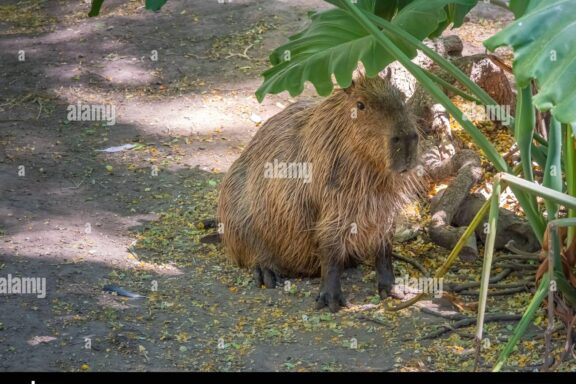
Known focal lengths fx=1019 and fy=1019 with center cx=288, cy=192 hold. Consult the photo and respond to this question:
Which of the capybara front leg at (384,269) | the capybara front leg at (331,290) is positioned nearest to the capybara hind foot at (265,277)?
the capybara front leg at (331,290)

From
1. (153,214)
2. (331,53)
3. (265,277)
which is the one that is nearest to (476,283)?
(265,277)

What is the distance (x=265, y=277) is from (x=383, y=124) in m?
1.15

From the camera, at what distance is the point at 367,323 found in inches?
205

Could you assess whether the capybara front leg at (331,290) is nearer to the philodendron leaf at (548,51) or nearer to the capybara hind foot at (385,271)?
the capybara hind foot at (385,271)

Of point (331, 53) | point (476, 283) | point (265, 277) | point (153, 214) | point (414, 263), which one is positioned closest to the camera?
point (331, 53)

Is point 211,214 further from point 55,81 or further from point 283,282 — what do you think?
point 55,81

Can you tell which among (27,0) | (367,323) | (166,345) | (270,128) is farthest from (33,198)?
(27,0)

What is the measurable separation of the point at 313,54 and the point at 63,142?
291cm

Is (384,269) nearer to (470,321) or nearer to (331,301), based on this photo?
(331,301)

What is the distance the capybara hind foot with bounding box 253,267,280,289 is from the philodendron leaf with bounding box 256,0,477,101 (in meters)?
1.19

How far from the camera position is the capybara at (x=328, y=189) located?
17.8ft

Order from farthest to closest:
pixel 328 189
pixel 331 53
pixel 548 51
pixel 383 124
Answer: pixel 328 189
pixel 383 124
pixel 331 53
pixel 548 51

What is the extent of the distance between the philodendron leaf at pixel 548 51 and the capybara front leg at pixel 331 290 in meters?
2.28

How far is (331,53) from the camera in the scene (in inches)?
204
